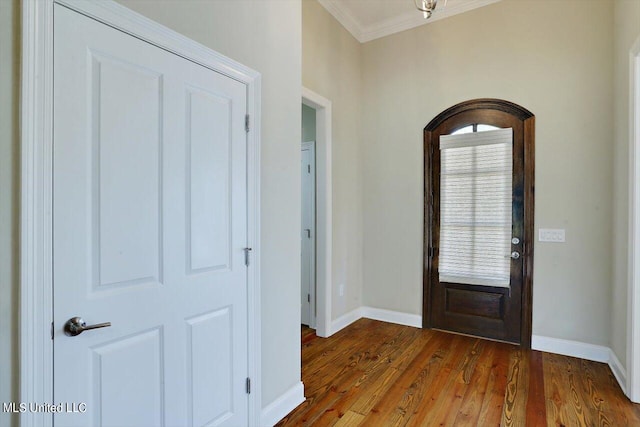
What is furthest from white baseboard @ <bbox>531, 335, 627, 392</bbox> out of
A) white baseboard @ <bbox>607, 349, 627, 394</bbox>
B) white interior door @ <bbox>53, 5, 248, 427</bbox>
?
white interior door @ <bbox>53, 5, 248, 427</bbox>

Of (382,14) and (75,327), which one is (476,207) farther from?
(75,327)

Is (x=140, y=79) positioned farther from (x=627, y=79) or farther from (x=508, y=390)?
(x=627, y=79)

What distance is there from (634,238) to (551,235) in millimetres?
837

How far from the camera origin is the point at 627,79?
2412 millimetres

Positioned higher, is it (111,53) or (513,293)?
(111,53)

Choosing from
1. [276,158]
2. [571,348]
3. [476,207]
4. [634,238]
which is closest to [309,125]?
[276,158]

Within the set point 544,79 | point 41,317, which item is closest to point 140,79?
point 41,317

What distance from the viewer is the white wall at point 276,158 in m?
1.89

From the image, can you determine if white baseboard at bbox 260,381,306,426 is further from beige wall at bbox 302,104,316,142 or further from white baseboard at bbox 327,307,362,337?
beige wall at bbox 302,104,316,142

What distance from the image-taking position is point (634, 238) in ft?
7.34

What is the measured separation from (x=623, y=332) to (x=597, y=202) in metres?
1.08

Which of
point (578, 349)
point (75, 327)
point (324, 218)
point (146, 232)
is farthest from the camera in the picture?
point (324, 218)

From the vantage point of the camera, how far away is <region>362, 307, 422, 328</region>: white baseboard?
376 cm

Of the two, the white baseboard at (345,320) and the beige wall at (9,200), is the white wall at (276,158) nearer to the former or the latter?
the beige wall at (9,200)
